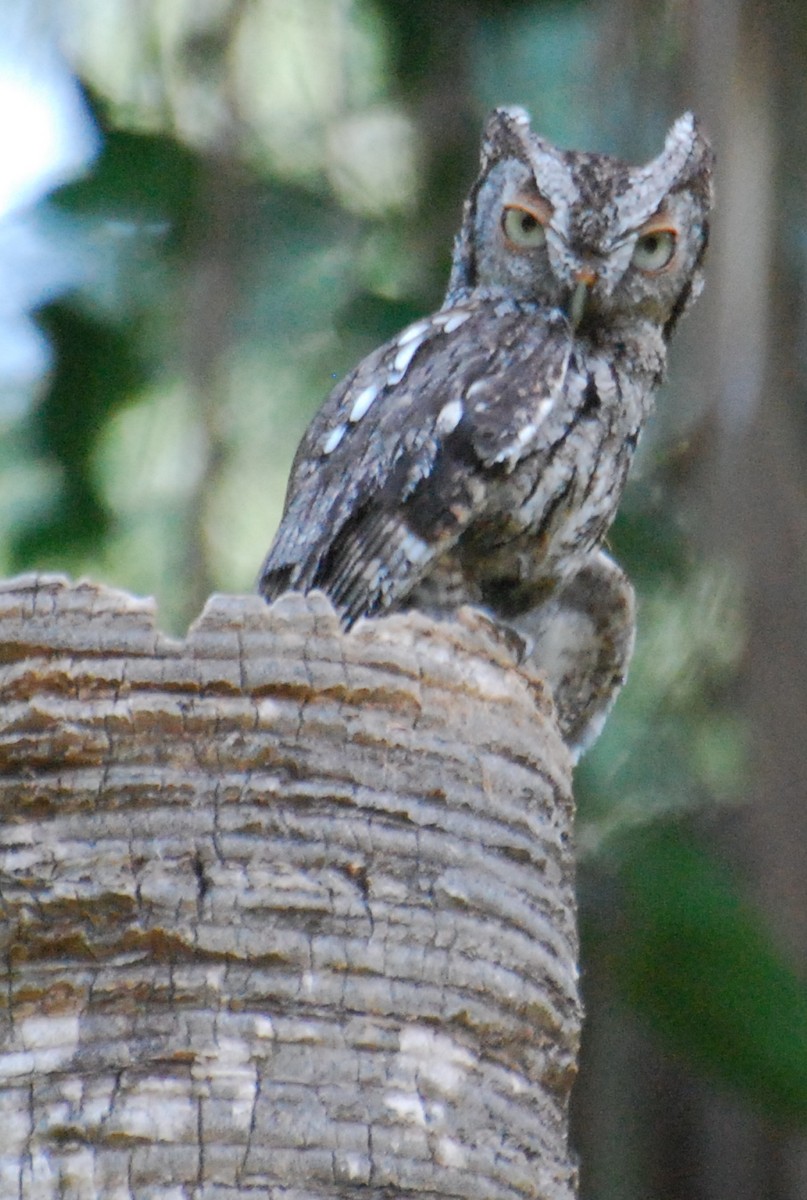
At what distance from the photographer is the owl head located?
3.54 m

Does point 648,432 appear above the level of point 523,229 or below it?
above

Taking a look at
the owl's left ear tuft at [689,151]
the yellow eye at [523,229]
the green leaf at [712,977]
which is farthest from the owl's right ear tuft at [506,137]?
the green leaf at [712,977]

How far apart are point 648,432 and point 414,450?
5.89 ft

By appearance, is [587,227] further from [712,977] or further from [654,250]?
[712,977]

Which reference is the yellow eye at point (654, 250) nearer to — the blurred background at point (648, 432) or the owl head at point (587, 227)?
the owl head at point (587, 227)

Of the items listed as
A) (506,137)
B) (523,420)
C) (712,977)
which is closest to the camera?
(523,420)

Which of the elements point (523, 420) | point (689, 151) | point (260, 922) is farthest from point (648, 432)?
point (260, 922)

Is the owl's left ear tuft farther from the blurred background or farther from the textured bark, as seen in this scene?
the textured bark

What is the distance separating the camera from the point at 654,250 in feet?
12.0

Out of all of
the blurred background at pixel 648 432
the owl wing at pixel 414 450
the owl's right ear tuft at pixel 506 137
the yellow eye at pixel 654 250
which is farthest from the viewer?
the blurred background at pixel 648 432

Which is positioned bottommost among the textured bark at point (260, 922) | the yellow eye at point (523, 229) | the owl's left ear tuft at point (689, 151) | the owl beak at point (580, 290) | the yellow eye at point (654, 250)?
the textured bark at point (260, 922)

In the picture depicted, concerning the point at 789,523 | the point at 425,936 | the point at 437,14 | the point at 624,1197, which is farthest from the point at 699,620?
the point at 425,936

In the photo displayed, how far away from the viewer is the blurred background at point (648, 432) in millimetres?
4562

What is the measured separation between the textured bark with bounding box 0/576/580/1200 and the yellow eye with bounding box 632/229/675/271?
148cm
